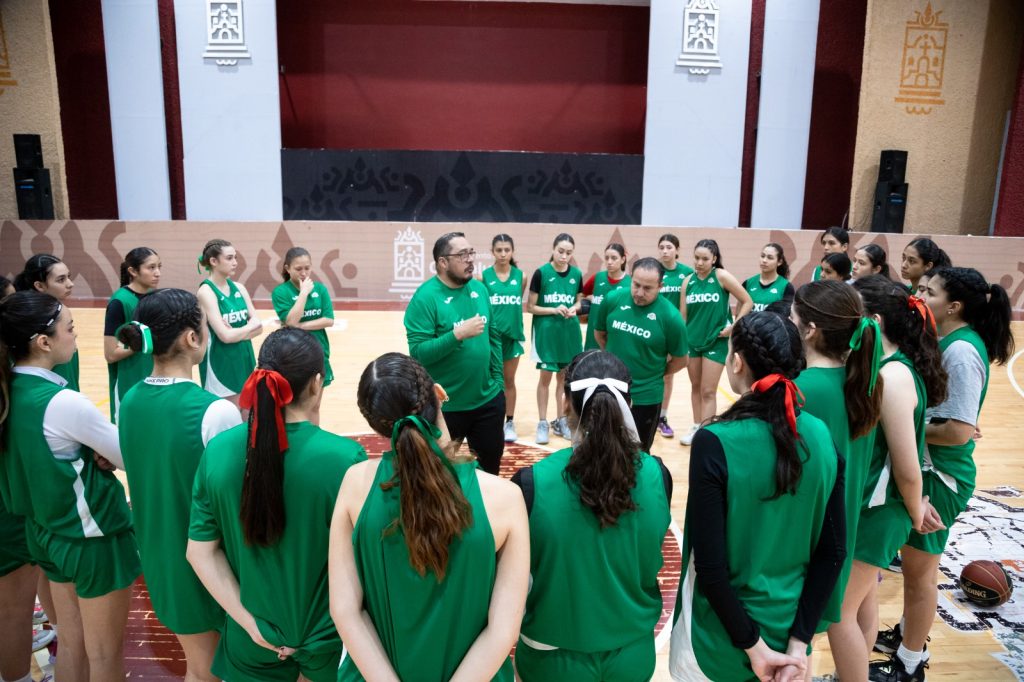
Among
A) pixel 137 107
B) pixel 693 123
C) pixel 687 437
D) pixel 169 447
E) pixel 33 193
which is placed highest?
pixel 137 107

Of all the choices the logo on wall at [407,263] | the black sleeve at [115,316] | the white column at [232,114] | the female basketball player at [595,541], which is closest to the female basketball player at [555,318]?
the black sleeve at [115,316]

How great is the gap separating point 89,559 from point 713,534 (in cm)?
200

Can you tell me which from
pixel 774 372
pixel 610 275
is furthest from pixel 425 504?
pixel 610 275

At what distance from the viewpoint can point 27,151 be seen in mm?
11875

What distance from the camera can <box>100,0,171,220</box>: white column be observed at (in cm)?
1266

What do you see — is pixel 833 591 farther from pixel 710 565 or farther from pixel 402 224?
pixel 402 224

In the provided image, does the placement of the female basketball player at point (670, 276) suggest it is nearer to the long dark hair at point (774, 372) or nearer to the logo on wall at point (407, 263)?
the long dark hair at point (774, 372)

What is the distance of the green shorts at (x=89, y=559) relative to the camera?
7.74ft

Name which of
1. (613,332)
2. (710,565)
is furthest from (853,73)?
(710,565)

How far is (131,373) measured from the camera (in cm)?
399

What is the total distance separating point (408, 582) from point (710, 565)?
2.58 feet

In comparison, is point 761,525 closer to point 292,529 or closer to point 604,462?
point 604,462

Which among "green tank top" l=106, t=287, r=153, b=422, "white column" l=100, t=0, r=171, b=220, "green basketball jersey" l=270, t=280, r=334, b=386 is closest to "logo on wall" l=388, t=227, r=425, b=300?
"white column" l=100, t=0, r=171, b=220

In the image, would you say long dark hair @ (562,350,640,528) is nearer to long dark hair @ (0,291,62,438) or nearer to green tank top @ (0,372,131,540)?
green tank top @ (0,372,131,540)
